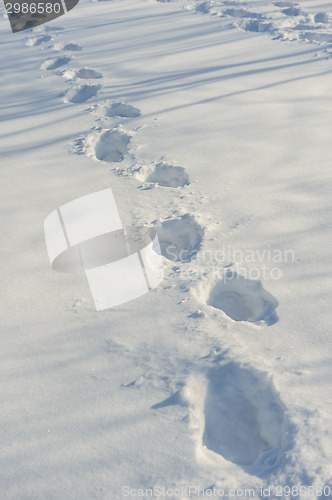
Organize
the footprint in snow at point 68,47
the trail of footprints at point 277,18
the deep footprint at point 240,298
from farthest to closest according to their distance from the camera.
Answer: the footprint in snow at point 68,47
the trail of footprints at point 277,18
the deep footprint at point 240,298

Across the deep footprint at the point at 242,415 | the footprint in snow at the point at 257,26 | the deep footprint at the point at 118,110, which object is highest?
the footprint in snow at the point at 257,26

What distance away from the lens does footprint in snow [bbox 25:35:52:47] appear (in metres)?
4.70

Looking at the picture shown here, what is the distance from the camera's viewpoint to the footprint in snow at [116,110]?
3.04m

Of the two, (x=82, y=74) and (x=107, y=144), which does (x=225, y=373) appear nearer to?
(x=107, y=144)

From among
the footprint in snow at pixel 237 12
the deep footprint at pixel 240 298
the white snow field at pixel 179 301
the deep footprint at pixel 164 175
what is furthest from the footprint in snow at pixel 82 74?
the deep footprint at pixel 240 298

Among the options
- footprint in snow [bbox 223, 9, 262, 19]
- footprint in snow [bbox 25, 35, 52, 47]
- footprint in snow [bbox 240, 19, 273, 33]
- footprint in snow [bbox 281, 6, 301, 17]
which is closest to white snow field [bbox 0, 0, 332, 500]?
footprint in snow [bbox 240, 19, 273, 33]

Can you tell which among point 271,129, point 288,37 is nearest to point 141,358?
point 271,129

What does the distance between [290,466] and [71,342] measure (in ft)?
2.58

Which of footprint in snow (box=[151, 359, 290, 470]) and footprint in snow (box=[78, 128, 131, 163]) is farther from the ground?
footprint in snow (box=[78, 128, 131, 163])

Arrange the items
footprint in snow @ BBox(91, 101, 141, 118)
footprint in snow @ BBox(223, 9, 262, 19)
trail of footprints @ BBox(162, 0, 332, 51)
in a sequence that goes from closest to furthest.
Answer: footprint in snow @ BBox(91, 101, 141, 118), trail of footprints @ BBox(162, 0, 332, 51), footprint in snow @ BBox(223, 9, 262, 19)

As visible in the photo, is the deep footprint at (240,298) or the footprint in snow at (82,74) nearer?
the deep footprint at (240,298)
